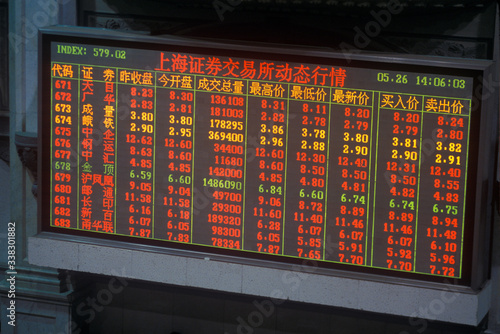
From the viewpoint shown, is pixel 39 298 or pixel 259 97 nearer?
pixel 259 97

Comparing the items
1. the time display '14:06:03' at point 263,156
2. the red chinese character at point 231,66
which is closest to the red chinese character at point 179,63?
the time display '14:06:03' at point 263,156

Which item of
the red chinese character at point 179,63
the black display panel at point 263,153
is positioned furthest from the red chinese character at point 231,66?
the red chinese character at point 179,63

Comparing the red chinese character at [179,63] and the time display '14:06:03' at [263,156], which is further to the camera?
the red chinese character at [179,63]

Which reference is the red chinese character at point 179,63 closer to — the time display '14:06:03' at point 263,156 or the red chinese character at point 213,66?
the time display '14:06:03' at point 263,156

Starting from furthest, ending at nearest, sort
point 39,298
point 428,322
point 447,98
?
point 39,298 → point 428,322 → point 447,98

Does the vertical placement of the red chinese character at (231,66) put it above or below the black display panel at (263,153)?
above

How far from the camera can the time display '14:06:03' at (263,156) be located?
5.33 metres

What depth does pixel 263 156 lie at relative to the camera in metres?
5.60

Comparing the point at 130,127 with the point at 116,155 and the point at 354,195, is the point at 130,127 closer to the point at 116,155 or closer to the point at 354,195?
the point at 116,155

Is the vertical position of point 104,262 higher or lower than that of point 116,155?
lower

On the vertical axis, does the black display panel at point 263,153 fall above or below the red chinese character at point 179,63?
below

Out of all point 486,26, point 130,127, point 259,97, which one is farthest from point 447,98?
point 130,127

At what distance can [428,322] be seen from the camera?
6074mm

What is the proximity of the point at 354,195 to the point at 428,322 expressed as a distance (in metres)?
1.38
